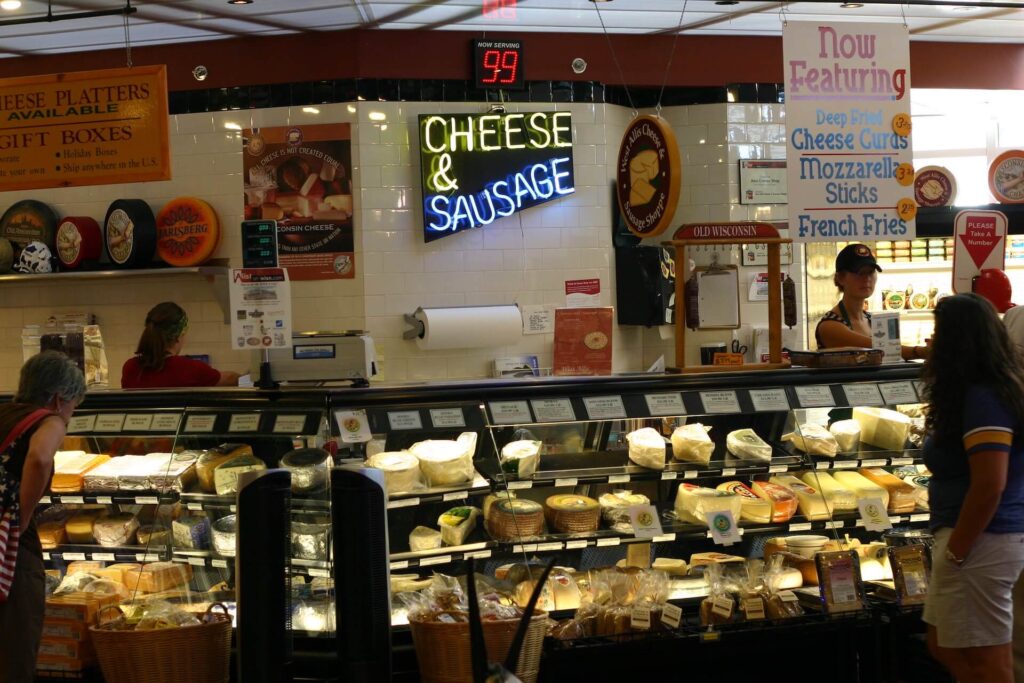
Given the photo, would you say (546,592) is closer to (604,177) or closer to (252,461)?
(252,461)

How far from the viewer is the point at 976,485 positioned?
3.14 m

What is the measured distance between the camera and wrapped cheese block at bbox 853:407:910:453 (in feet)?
14.3

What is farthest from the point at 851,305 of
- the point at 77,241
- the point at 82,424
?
the point at 77,241

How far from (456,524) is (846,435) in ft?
5.60

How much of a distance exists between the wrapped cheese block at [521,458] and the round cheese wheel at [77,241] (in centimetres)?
454

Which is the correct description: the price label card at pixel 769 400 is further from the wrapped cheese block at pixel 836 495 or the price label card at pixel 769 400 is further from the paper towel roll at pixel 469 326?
the paper towel roll at pixel 469 326

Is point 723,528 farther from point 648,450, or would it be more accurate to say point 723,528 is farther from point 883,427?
point 883,427

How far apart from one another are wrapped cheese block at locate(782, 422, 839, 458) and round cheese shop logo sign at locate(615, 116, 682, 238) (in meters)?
1.05

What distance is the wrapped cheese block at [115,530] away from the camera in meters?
4.16

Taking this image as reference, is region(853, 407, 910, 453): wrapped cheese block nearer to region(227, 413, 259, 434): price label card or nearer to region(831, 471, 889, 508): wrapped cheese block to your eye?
region(831, 471, 889, 508): wrapped cheese block

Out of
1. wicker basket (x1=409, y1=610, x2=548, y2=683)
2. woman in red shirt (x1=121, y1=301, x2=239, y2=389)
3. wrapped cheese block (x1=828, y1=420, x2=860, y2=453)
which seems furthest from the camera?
woman in red shirt (x1=121, y1=301, x2=239, y2=389)

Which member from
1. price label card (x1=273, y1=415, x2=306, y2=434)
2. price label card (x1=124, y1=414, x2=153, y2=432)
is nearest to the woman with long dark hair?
price label card (x1=273, y1=415, x2=306, y2=434)

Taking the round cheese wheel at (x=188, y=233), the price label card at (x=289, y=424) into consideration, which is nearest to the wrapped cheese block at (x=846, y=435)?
the price label card at (x=289, y=424)

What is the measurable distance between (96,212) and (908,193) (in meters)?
5.72
